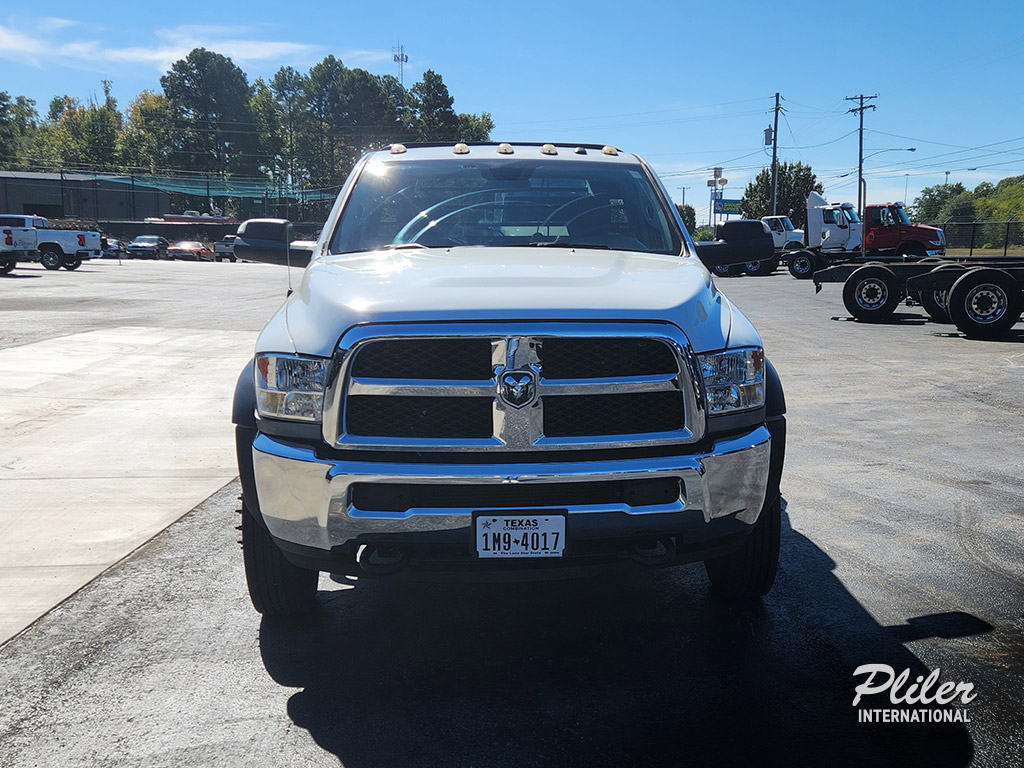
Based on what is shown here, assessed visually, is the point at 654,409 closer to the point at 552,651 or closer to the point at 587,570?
the point at 587,570

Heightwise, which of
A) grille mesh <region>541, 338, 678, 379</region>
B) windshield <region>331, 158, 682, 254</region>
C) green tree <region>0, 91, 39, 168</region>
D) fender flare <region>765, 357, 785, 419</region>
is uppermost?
green tree <region>0, 91, 39, 168</region>

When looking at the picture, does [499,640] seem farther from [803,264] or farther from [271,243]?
[803,264]

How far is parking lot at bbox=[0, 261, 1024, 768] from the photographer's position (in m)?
2.80

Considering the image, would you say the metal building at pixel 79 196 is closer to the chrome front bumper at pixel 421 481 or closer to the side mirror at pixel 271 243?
the side mirror at pixel 271 243

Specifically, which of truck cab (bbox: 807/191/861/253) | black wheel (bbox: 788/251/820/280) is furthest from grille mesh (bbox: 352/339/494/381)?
truck cab (bbox: 807/191/861/253)

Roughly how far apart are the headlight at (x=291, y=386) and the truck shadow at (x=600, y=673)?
956 mm

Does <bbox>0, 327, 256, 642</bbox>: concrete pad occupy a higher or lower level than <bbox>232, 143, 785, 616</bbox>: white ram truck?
lower

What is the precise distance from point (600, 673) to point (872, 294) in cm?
1617

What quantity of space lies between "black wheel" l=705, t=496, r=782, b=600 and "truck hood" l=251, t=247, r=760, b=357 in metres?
0.76

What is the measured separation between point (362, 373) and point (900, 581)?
2703 mm

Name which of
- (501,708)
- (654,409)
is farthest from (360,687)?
(654,409)

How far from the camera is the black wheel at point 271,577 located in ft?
11.3

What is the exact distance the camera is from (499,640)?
3527 mm

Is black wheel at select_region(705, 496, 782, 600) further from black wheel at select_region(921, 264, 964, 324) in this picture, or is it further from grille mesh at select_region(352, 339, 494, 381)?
black wheel at select_region(921, 264, 964, 324)
